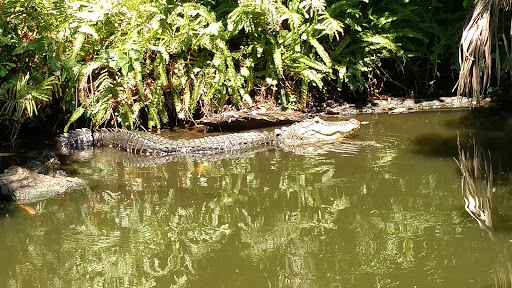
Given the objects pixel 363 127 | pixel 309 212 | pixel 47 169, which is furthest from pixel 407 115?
pixel 47 169

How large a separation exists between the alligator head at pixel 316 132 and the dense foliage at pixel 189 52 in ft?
3.67

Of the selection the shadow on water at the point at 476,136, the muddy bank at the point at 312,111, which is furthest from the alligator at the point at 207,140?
the shadow on water at the point at 476,136

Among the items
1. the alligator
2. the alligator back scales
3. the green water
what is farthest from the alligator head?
the green water

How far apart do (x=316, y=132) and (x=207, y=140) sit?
1447mm

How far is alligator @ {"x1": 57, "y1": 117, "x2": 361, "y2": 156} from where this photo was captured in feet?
25.1

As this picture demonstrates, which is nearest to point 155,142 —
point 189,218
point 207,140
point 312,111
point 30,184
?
point 207,140

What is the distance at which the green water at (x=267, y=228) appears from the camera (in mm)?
4125

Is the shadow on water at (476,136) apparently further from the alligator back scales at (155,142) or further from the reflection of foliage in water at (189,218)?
the alligator back scales at (155,142)

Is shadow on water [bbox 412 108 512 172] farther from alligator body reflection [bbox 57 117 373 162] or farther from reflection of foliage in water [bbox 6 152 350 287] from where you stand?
reflection of foliage in water [bbox 6 152 350 287]

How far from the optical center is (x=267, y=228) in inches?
196

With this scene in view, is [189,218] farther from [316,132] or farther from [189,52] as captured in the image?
[189,52]

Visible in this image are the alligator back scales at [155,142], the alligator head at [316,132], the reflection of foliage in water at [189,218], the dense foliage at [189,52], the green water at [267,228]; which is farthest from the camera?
the dense foliage at [189,52]

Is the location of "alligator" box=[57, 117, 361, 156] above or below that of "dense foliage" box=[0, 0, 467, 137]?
below

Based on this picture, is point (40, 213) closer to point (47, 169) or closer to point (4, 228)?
point (4, 228)
